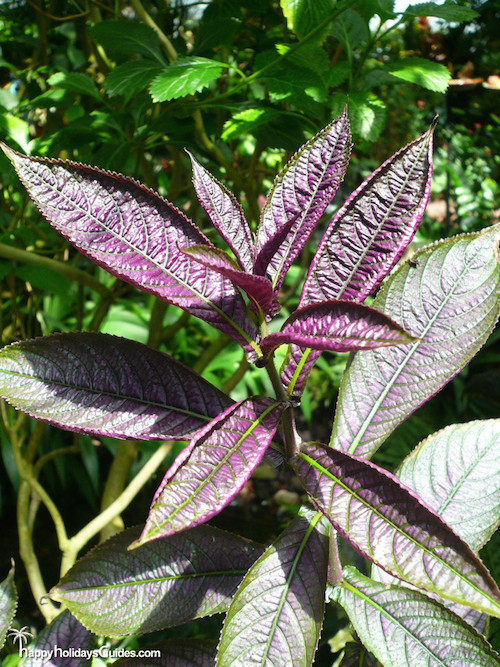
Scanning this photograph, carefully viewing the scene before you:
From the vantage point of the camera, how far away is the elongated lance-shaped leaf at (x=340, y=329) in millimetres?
468

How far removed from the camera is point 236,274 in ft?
1.75

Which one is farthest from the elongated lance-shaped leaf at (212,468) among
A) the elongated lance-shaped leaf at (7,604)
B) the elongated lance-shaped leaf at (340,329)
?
the elongated lance-shaped leaf at (7,604)

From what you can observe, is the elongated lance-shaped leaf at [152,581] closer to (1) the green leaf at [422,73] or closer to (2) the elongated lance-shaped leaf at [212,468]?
(2) the elongated lance-shaped leaf at [212,468]

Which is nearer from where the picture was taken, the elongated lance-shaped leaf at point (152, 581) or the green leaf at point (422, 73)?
the elongated lance-shaped leaf at point (152, 581)

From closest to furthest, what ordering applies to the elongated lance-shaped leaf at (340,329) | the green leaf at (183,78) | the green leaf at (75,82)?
the elongated lance-shaped leaf at (340,329) < the green leaf at (183,78) < the green leaf at (75,82)

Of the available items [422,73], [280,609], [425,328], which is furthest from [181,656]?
[422,73]

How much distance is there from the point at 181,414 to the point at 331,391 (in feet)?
7.64

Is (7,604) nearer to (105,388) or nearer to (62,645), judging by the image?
(62,645)

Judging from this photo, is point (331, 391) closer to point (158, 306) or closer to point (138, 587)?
point (158, 306)

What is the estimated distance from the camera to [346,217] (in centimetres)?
67

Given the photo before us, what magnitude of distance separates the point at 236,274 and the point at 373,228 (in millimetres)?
204

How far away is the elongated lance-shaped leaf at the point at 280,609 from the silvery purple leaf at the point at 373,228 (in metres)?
0.29

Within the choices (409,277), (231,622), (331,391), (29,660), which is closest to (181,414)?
(231,622)

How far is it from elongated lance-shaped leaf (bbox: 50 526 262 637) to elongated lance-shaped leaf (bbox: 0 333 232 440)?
0.21 meters
